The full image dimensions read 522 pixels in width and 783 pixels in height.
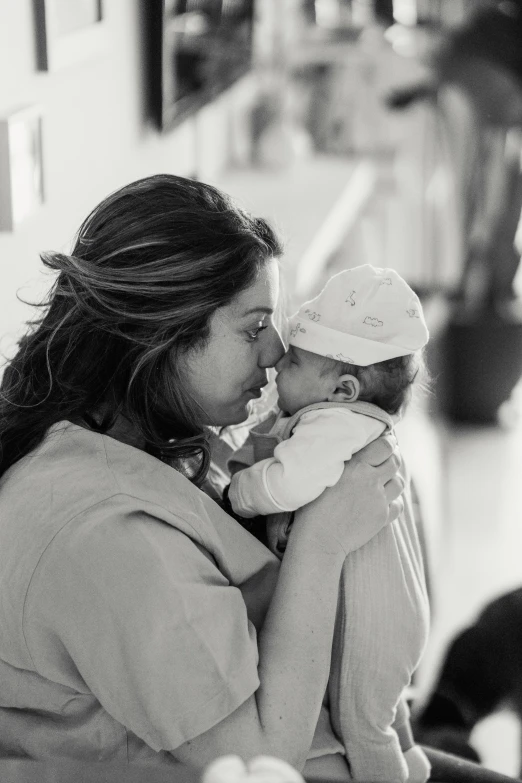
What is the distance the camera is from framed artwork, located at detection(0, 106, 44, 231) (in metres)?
1.44

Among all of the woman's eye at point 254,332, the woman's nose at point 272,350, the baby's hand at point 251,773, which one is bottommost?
the woman's nose at point 272,350

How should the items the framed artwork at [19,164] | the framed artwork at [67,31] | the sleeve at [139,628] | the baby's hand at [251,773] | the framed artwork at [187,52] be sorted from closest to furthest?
the baby's hand at [251,773] → the sleeve at [139,628] → the framed artwork at [19,164] → the framed artwork at [67,31] → the framed artwork at [187,52]

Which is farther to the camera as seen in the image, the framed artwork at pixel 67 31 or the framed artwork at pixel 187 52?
the framed artwork at pixel 187 52

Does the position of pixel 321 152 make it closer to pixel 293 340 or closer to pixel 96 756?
pixel 293 340

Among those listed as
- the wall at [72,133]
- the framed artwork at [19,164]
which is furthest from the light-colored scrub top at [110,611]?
the framed artwork at [19,164]

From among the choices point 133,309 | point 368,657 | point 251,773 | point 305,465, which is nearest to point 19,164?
point 133,309

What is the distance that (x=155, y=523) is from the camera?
3.48 feet

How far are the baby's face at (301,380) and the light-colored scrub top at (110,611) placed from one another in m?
0.25

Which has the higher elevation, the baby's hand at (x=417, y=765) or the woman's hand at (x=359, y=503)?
the woman's hand at (x=359, y=503)

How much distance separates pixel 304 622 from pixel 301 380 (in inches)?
13.9

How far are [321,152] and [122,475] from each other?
11.5ft

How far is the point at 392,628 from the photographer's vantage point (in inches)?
48.3

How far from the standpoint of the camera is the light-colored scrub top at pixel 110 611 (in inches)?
39.2

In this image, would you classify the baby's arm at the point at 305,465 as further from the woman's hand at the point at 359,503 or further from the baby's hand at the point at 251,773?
the baby's hand at the point at 251,773
